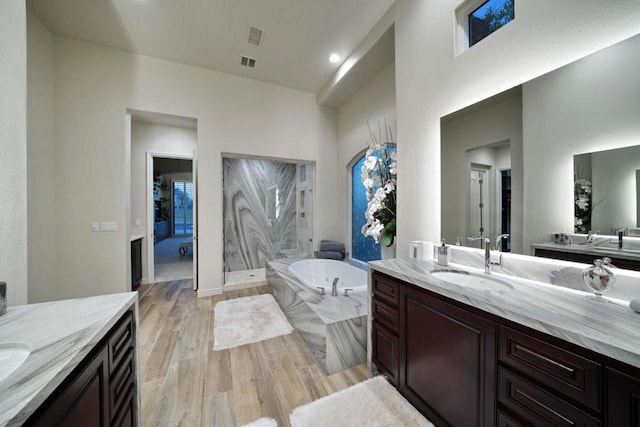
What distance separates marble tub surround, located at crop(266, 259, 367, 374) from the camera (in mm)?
1799

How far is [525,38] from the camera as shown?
134 centimetres

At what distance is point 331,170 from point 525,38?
2.99m

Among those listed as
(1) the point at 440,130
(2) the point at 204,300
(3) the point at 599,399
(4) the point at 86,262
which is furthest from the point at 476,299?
(4) the point at 86,262

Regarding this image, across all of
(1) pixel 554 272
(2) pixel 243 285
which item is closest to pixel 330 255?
(2) pixel 243 285

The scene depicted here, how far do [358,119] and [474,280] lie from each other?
2843 mm

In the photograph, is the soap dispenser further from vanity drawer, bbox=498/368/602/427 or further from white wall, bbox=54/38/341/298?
white wall, bbox=54/38/341/298

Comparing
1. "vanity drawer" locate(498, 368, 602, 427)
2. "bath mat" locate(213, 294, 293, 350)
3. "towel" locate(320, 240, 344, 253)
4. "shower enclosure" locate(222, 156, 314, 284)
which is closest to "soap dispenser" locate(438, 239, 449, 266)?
"vanity drawer" locate(498, 368, 602, 427)

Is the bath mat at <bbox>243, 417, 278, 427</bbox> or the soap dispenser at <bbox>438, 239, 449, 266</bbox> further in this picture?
the soap dispenser at <bbox>438, 239, 449, 266</bbox>

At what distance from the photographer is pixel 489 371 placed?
0.99 m

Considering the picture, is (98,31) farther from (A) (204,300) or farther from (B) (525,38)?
(B) (525,38)

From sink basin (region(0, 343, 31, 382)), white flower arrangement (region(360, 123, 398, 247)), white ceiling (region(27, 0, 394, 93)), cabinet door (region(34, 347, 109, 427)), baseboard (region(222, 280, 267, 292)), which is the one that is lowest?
baseboard (region(222, 280, 267, 292))

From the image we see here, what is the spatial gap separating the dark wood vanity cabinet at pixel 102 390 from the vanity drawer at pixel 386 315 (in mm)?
1498

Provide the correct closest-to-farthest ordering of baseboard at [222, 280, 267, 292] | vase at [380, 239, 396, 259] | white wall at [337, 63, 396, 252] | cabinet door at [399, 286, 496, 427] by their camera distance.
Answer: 1. cabinet door at [399, 286, 496, 427]
2. vase at [380, 239, 396, 259]
3. white wall at [337, 63, 396, 252]
4. baseboard at [222, 280, 267, 292]

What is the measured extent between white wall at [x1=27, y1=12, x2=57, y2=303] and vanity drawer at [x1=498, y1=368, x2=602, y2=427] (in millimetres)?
3930
